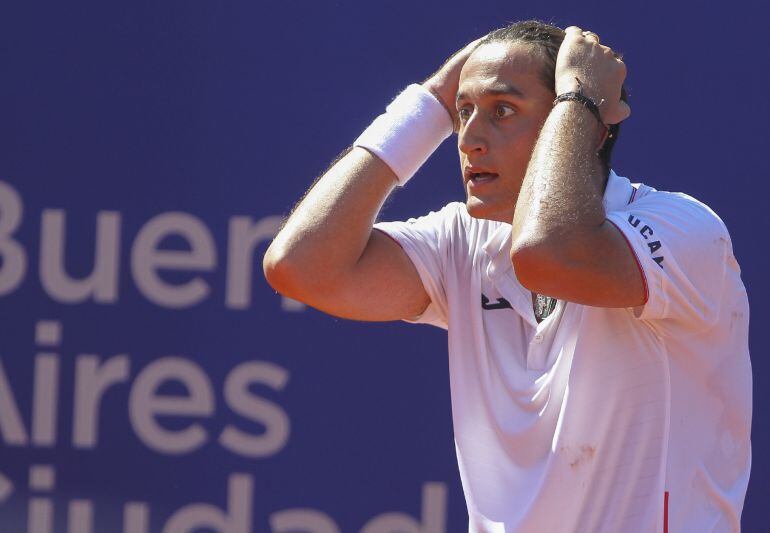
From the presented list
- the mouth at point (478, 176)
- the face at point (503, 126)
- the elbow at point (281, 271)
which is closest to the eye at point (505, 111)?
the face at point (503, 126)

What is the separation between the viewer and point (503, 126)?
1.94 meters

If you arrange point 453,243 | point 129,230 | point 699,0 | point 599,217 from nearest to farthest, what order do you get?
point 599,217 → point 453,243 → point 699,0 → point 129,230

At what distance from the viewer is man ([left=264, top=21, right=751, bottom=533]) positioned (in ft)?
5.42

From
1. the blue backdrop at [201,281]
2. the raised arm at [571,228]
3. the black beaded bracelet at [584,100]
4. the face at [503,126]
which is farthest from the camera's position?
the blue backdrop at [201,281]

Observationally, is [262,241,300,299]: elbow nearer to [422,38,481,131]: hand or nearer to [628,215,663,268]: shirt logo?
[422,38,481,131]: hand

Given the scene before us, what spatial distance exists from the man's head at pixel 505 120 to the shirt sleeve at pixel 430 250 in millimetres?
135

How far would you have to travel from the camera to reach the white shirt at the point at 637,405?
5.46 feet

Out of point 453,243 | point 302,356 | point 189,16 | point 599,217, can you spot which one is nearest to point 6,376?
point 302,356

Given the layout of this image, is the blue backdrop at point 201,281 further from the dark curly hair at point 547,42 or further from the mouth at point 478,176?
the mouth at point 478,176

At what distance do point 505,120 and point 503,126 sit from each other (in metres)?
0.01

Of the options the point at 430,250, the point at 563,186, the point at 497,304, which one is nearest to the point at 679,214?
the point at 563,186

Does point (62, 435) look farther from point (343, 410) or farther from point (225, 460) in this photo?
point (343, 410)

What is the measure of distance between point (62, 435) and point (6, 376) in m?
0.21

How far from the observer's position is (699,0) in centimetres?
277
